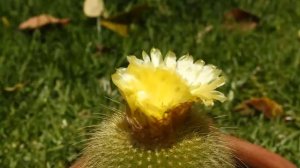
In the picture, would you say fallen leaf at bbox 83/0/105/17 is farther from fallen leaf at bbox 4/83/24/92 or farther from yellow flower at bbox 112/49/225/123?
yellow flower at bbox 112/49/225/123

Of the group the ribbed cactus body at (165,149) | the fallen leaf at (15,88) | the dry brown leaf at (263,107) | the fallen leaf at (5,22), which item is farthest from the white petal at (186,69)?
the fallen leaf at (5,22)

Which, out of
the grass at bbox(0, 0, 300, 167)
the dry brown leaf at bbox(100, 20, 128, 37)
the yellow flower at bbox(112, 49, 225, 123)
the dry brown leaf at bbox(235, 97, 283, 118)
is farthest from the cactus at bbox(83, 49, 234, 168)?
the dry brown leaf at bbox(100, 20, 128, 37)

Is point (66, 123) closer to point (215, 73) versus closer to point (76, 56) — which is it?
point (76, 56)

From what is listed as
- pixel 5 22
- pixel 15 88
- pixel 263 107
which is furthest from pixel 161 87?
pixel 5 22

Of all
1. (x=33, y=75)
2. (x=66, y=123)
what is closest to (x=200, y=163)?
(x=66, y=123)

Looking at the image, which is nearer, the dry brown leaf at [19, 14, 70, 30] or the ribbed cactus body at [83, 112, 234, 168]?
the ribbed cactus body at [83, 112, 234, 168]

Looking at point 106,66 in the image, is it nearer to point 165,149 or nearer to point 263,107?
point 263,107

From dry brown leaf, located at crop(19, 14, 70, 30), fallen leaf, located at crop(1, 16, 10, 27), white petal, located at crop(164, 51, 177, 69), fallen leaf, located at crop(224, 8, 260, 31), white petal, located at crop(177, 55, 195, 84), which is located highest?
fallen leaf, located at crop(1, 16, 10, 27)
